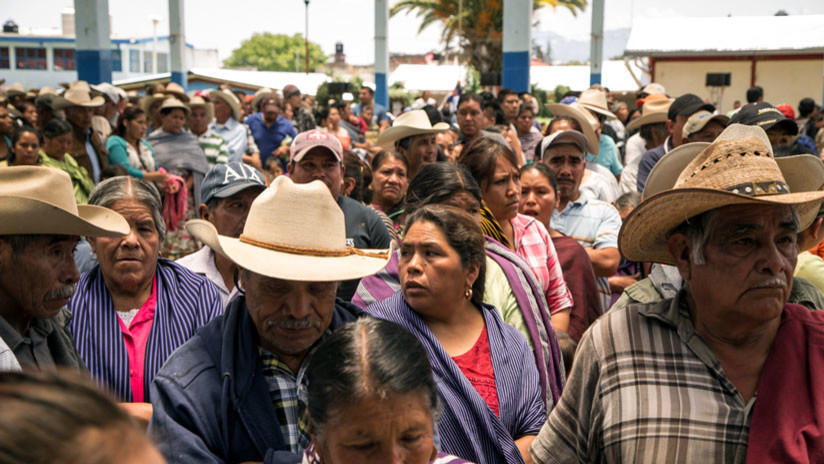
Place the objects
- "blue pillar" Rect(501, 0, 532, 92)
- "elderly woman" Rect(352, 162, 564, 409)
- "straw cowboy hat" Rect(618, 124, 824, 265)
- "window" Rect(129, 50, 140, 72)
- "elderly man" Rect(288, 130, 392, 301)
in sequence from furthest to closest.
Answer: "window" Rect(129, 50, 140, 72) < "blue pillar" Rect(501, 0, 532, 92) < "elderly man" Rect(288, 130, 392, 301) < "elderly woman" Rect(352, 162, 564, 409) < "straw cowboy hat" Rect(618, 124, 824, 265)

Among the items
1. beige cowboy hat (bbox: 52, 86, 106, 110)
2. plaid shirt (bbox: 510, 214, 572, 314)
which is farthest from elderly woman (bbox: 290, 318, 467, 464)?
beige cowboy hat (bbox: 52, 86, 106, 110)

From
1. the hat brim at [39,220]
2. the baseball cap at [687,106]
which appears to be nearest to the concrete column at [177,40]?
the baseball cap at [687,106]

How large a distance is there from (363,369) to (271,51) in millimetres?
131176

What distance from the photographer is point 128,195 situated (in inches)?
141

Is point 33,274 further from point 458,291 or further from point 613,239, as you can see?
point 613,239

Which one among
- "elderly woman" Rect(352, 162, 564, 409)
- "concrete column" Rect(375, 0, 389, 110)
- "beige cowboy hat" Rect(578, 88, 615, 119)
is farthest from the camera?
"concrete column" Rect(375, 0, 389, 110)

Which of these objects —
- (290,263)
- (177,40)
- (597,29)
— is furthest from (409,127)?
(597,29)

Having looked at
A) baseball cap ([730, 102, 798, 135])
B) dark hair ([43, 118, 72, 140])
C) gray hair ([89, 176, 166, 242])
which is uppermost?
baseball cap ([730, 102, 798, 135])

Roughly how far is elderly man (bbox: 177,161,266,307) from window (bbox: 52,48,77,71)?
230 feet

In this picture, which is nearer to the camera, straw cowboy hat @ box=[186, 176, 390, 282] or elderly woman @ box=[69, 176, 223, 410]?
straw cowboy hat @ box=[186, 176, 390, 282]

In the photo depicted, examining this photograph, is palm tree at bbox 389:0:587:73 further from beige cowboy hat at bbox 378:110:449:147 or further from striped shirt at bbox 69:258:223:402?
striped shirt at bbox 69:258:223:402

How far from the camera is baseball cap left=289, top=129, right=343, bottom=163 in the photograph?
4.94 m

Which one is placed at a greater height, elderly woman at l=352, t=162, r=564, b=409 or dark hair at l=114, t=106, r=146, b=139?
dark hair at l=114, t=106, r=146, b=139

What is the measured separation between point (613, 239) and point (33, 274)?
3.49 metres
